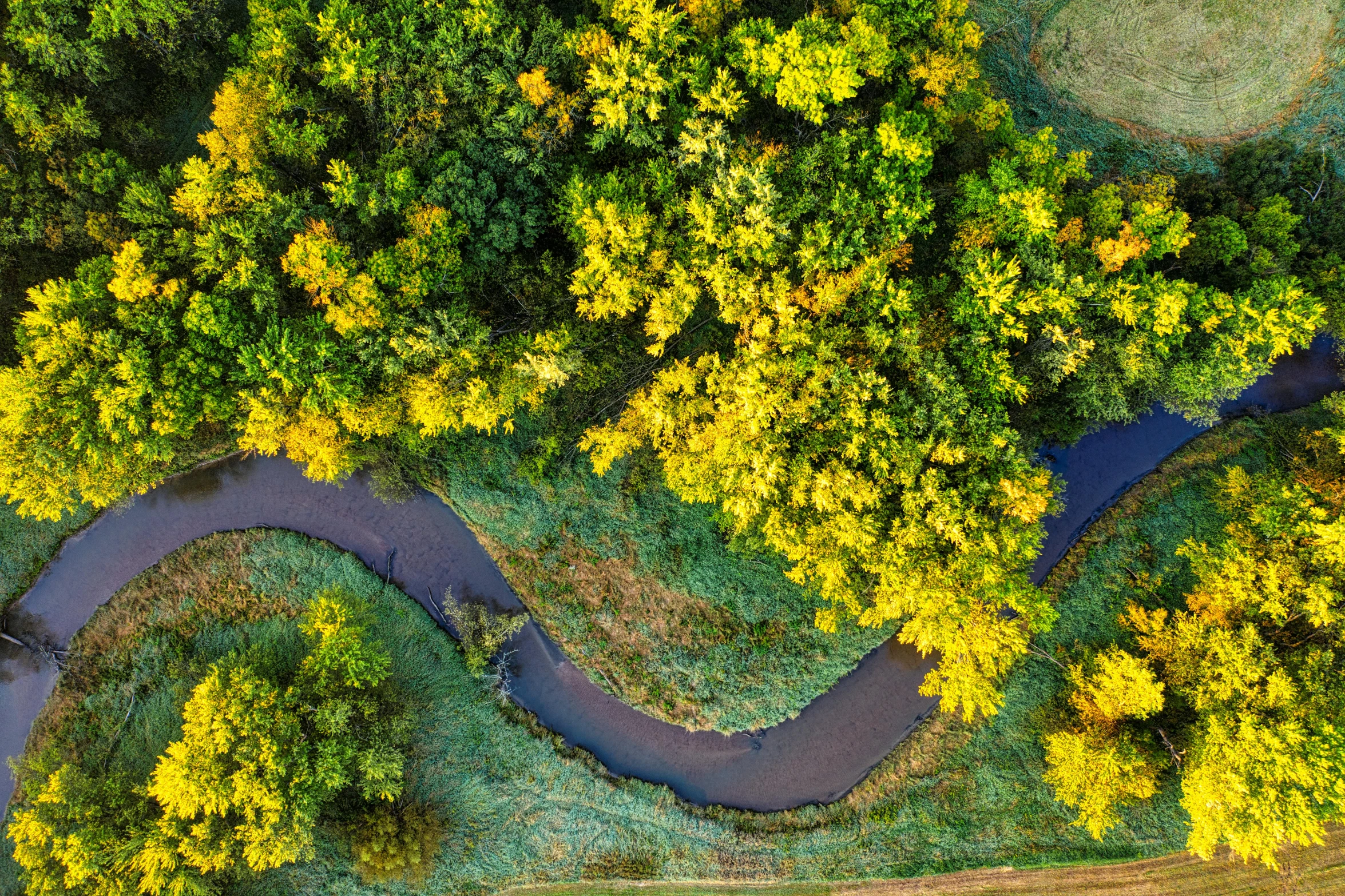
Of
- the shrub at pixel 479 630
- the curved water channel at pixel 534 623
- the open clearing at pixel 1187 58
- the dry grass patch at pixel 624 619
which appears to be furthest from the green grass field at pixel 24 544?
the open clearing at pixel 1187 58

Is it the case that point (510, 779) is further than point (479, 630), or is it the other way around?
point (479, 630)

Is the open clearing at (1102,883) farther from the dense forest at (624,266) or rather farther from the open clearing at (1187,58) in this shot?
the open clearing at (1187,58)

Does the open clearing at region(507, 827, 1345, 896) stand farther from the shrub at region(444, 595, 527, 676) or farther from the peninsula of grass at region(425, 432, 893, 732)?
the shrub at region(444, 595, 527, 676)

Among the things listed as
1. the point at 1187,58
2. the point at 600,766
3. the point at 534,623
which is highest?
the point at 1187,58

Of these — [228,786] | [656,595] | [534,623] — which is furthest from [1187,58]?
[228,786]

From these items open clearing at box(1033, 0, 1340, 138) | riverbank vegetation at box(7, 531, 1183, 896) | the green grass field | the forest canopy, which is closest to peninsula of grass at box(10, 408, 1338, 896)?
riverbank vegetation at box(7, 531, 1183, 896)

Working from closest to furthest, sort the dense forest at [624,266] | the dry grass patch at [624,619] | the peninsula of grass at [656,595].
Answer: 1. the dense forest at [624,266]
2. the peninsula of grass at [656,595]
3. the dry grass patch at [624,619]

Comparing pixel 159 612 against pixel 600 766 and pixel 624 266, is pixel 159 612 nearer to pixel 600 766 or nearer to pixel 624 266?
pixel 600 766
